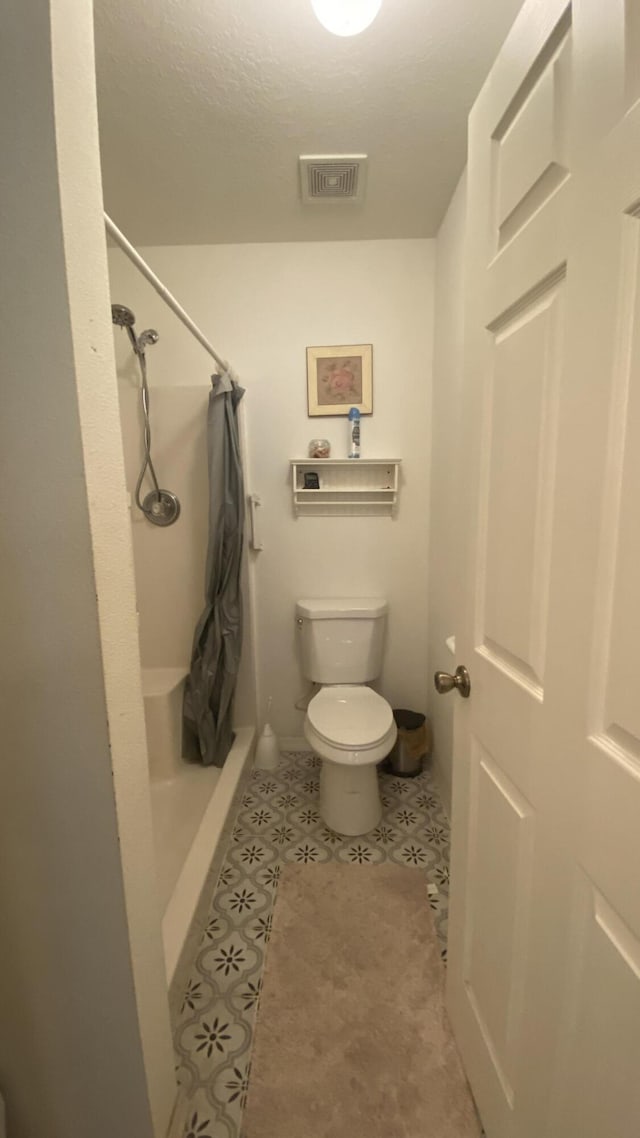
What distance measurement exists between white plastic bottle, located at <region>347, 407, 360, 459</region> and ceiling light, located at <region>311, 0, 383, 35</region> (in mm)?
1090

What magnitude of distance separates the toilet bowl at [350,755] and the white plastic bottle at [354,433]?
111 cm

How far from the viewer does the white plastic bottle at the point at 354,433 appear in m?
1.90

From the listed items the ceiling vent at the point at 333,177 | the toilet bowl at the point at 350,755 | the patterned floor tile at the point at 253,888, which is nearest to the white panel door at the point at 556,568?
the patterned floor tile at the point at 253,888

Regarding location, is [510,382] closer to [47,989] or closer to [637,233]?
[637,233]

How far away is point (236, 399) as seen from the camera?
5.89 feet

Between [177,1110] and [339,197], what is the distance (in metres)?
2.59

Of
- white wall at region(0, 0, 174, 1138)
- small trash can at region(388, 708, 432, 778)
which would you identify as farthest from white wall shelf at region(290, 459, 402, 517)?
white wall at region(0, 0, 174, 1138)

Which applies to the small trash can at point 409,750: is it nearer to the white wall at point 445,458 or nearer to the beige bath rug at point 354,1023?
the white wall at point 445,458

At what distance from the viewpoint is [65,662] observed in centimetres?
60

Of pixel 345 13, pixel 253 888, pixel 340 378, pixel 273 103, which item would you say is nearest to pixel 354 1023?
pixel 253 888

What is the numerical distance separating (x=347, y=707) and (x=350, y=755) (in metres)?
0.26

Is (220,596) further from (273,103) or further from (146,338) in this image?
(273,103)

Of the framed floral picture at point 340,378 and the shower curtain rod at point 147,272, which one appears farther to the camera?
the framed floral picture at point 340,378

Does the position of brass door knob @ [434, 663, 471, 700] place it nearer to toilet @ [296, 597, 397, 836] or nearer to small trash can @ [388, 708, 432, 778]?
toilet @ [296, 597, 397, 836]
